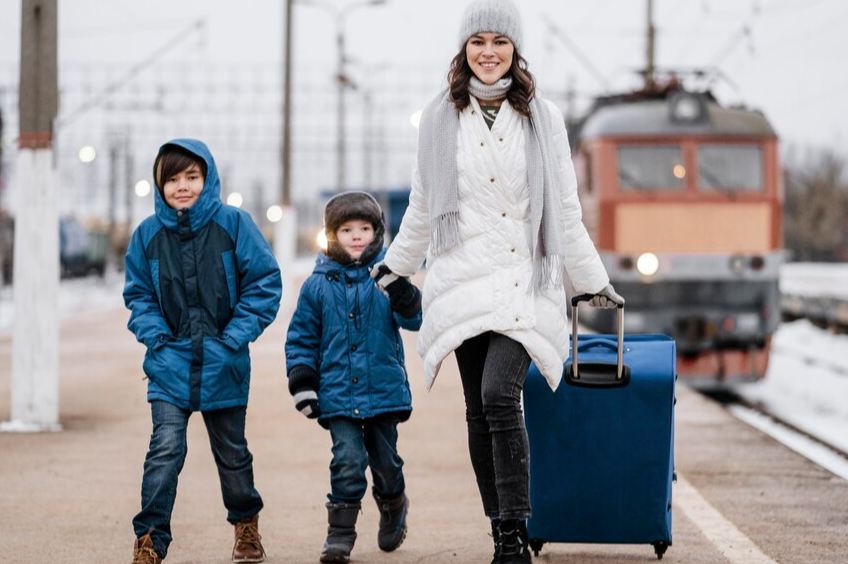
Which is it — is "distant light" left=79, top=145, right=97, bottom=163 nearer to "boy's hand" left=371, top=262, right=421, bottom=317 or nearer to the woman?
"boy's hand" left=371, top=262, right=421, bottom=317

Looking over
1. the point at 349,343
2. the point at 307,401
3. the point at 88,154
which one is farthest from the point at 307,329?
the point at 88,154

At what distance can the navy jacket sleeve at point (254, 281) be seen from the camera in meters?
5.49

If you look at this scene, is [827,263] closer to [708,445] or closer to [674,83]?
[674,83]

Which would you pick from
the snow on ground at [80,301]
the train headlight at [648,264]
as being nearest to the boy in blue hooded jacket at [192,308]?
the train headlight at [648,264]

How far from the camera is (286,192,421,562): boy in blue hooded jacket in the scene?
5.62 m

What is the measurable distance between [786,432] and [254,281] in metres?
8.66

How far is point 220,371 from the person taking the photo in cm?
545

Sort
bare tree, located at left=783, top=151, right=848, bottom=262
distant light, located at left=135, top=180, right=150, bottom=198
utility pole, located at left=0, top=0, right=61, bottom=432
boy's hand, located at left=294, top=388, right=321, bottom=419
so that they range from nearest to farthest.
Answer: boy's hand, located at left=294, top=388, right=321, bottom=419, utility pole, located at left=0, top=0, right=61, bottom=432, distant light, located at left=135, top=180, right=150, bottom=198, bare tree, located at left=783, top=151, right=848, bottom=262

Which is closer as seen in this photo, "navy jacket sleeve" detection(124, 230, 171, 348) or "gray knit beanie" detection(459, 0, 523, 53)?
"gray knit beanie" detection(459, 0, 523, 53)

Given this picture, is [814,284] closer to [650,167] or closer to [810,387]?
[810,387]

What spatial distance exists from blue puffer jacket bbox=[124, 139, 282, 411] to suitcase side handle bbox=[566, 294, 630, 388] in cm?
111

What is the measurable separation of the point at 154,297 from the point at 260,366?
9886 millimetres

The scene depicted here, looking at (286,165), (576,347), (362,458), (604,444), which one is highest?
(286,165)

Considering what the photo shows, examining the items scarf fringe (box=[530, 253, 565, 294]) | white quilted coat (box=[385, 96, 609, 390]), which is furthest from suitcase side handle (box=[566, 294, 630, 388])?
scarf fringe (box=[530, 253, 565, 294])
